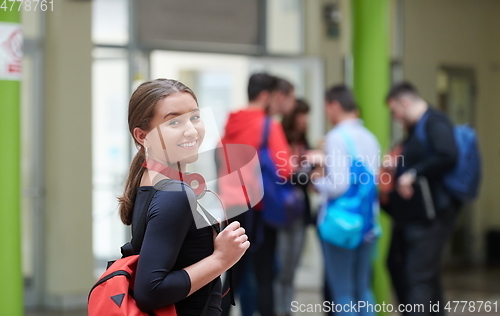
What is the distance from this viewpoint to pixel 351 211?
4.21m

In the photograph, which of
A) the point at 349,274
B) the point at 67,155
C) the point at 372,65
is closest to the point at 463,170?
the point at 349,274

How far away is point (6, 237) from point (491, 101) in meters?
7.05

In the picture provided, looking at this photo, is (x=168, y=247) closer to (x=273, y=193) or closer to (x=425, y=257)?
(x=273, y=193)

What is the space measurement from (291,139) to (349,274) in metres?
1.57

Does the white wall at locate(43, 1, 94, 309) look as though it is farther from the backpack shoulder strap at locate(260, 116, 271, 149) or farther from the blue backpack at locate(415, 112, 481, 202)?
the blue backpack at locate(415, 112, 481, 202)

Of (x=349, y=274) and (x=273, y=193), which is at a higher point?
(x=273, y=193)

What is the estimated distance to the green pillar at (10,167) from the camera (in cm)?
337

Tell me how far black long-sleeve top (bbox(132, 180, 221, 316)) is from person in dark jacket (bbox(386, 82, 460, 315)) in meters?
2.88

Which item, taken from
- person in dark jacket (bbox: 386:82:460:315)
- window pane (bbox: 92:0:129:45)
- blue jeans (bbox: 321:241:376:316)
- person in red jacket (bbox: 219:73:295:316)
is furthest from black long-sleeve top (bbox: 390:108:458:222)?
window pane (bbox: 92:0:129:45)

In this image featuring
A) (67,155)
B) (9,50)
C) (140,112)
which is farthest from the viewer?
(67,155)

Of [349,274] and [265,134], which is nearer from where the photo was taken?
[349,274]

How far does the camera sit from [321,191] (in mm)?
4250

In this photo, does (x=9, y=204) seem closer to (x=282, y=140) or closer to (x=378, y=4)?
(x=282, y=140)

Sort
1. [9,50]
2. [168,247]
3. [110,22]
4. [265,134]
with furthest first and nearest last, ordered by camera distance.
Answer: [110,22], [265,134], [9,50], [168,247]
